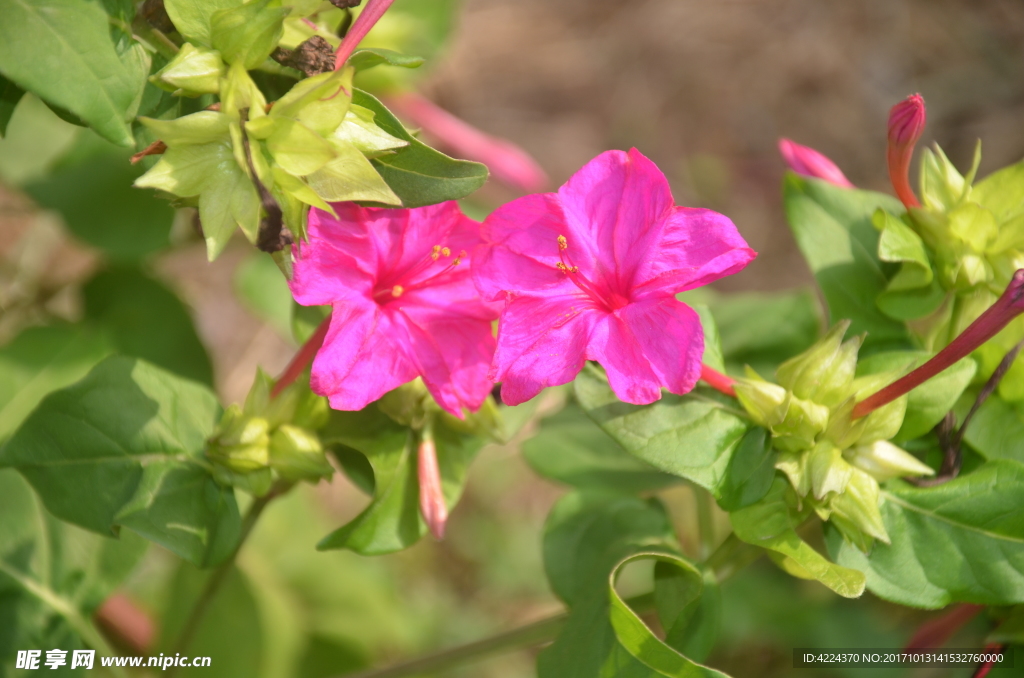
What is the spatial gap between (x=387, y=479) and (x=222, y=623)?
777mm

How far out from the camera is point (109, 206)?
1.40 meters

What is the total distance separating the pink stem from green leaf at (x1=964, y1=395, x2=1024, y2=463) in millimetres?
827

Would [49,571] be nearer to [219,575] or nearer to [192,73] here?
[219,575]

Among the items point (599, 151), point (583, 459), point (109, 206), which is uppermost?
point (109, 206)

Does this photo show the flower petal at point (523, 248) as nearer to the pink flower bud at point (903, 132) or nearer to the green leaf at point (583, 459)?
the pink flower bud at point (903, 132)

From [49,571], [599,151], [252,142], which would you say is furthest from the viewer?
[599,151]

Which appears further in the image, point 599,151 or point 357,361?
point 599,151

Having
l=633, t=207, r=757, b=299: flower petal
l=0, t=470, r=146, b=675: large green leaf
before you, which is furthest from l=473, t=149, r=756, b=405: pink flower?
l=0, t=470, r=146, b=675: large green leaf

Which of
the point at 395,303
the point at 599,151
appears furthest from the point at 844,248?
the point at 599,151

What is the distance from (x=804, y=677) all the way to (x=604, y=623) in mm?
1193

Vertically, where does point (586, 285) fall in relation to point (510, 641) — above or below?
above

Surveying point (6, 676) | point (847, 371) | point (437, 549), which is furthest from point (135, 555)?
point (437, 549)

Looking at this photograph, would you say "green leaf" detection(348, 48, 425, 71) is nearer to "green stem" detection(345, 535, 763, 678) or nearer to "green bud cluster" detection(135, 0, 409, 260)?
"green bud cluster" detection(135, 0, 409, 260)

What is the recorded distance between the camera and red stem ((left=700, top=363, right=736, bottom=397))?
2.97ft
